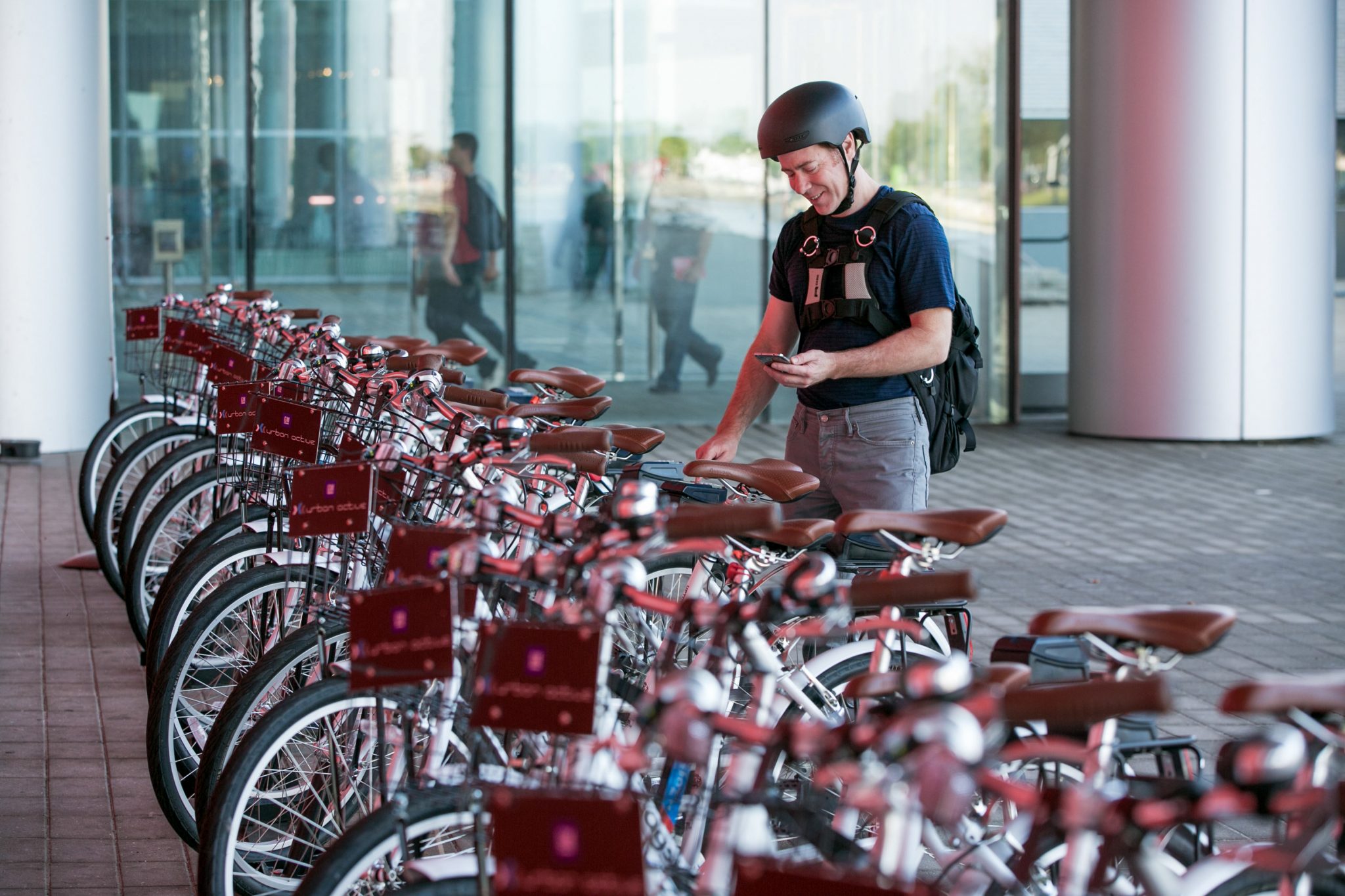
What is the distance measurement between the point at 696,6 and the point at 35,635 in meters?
8.02

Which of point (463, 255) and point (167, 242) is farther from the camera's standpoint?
point (463, 255)

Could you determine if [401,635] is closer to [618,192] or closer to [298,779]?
[298,779]

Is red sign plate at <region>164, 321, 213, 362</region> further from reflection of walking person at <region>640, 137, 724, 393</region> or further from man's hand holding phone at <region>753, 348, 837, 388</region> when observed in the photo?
reflection of walking person at <region>640, 137, 724, 393</region>

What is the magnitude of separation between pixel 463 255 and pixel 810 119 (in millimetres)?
8825

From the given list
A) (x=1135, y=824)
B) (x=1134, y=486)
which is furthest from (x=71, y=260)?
(x=1135, y=824)

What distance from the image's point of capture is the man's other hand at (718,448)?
4267mm

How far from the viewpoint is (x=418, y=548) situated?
114 inches

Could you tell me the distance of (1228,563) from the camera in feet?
25.8

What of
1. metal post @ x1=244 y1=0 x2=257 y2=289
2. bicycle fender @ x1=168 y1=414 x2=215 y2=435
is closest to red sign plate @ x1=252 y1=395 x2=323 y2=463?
bicycle fender @ x1=168 y1=414 x2=215 y2=435

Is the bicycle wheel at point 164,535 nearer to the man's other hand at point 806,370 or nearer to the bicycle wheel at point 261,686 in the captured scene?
the bicycle wheel at point 261,686

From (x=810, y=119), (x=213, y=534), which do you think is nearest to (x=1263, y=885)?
(x=810, y=119)

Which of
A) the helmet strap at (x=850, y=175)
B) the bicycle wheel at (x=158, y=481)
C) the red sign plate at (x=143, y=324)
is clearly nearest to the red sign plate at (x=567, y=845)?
the helmet strap at (x=850, y=175)

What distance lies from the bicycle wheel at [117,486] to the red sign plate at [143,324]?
511 millimetres

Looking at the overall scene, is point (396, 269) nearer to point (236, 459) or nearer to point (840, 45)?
point (840, 45)
